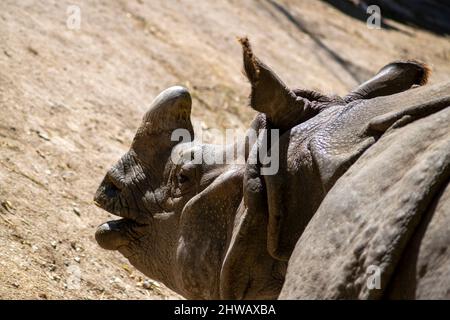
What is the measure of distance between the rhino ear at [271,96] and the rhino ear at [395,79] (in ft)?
1.15

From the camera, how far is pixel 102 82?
30.0 ft

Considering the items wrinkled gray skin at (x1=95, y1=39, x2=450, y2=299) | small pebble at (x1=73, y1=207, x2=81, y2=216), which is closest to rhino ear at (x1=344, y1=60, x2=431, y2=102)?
wrinkled gray skin at (x1=95, y1=39, x2=450, y2=299)

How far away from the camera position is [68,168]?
7.31m

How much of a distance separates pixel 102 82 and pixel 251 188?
556 centimetres

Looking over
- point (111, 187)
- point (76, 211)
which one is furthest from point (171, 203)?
point (76, 211)

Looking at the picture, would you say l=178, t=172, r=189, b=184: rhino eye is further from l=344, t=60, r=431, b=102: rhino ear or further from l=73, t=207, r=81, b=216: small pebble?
l=73, t=207, r=81, b=216: small pebble

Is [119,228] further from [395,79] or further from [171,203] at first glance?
[395,79]

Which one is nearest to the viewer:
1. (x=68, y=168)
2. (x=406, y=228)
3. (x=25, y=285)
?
(x=406, y=228)

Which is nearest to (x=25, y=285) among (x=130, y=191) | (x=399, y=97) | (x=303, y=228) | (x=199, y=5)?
(x=130, y=191)

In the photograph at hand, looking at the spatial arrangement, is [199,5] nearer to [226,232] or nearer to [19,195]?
[19,195]

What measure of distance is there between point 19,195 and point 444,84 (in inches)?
143

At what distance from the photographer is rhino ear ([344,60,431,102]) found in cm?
421

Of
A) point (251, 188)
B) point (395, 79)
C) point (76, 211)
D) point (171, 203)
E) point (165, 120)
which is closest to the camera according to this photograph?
point (251, 188)

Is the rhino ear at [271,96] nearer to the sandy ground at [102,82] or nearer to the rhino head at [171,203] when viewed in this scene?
the rhino head at [171,203]
